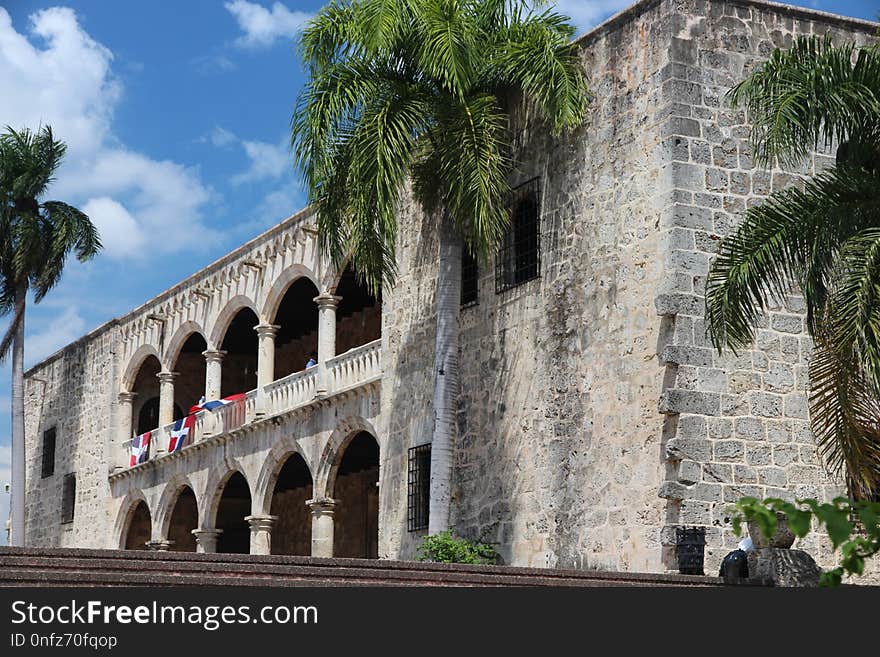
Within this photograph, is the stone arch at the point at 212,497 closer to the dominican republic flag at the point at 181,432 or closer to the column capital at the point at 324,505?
the dominican republic flag at the point at 181,432

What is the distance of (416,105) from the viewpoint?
17.5 m

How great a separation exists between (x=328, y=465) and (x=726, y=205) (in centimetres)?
982

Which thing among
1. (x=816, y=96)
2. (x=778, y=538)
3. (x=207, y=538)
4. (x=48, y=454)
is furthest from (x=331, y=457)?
(x=48, y=454)

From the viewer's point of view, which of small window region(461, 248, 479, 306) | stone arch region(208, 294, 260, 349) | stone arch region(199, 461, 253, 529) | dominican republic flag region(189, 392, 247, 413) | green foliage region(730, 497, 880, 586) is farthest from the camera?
stone arch region(208, 294, 260, 349)

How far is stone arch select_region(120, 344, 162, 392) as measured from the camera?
31500mm

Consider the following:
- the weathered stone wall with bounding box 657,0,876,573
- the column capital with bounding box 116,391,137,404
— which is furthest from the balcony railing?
the weathered stone wall with bounding box 657,0,876,573

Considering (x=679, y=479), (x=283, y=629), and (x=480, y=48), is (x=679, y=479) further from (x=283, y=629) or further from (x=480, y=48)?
(x=283, y=629)

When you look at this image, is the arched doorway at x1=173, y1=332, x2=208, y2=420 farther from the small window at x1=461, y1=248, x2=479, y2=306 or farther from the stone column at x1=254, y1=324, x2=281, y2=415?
the small window at x1=461, y1=248, x2=479, y2=306

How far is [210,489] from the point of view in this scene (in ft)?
91.3

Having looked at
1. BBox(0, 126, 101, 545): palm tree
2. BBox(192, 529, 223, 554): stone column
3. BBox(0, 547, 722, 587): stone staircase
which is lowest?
BBox(0, 547, 722, 587): stone staircase

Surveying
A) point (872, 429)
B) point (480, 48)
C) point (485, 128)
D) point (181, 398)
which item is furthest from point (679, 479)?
point (181, 398)

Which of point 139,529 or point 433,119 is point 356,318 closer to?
point 139,529

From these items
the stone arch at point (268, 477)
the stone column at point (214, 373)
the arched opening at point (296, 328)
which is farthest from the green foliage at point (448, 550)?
the stone column at point (214, 373)

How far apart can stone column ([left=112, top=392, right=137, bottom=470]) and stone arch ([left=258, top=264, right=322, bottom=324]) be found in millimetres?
6758
